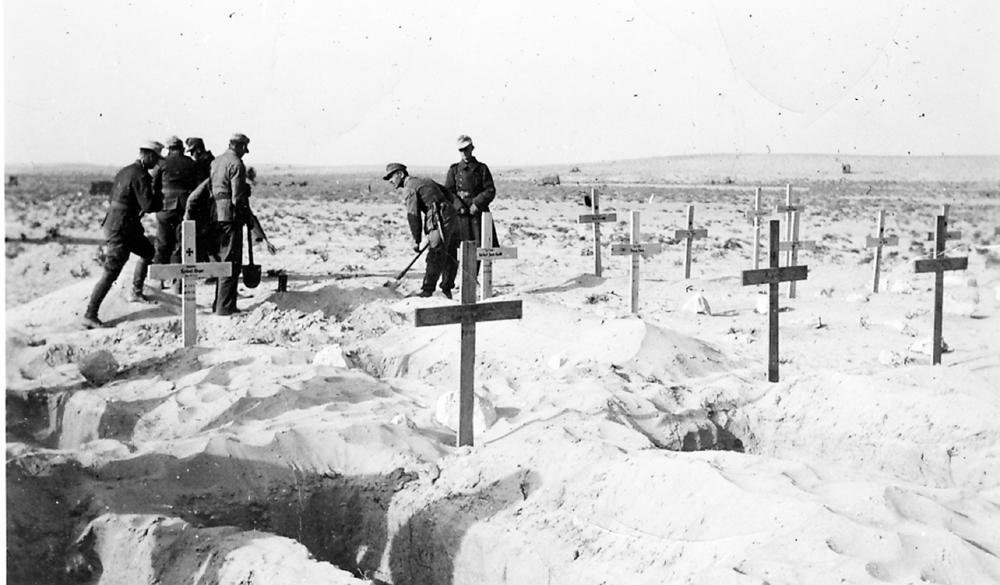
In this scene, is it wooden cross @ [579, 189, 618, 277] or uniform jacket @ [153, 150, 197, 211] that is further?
wooden cross @ [579, 189, 618, 277]

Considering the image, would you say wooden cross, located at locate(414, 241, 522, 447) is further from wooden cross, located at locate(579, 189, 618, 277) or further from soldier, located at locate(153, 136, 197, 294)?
wooden cross, located at locate(579, 189, 618, 277)

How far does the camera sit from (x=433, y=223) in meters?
11.6

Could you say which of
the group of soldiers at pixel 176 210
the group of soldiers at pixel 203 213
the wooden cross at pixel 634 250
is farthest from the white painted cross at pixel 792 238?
the group of soldiers at pixel 176 210

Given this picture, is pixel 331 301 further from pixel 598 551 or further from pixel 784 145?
pixel 784 145

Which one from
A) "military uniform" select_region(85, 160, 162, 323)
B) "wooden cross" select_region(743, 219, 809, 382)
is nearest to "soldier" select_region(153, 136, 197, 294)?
"military uniform" select_region(85, 160, 162, 323)

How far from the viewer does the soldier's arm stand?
41.7ft

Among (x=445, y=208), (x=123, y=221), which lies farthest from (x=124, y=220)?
(x=445, y=208)

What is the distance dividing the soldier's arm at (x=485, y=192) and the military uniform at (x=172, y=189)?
11.9 ft

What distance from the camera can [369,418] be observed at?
6820 mm

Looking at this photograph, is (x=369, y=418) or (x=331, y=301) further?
(x=331, y=301)

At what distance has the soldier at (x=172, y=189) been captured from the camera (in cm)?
1108

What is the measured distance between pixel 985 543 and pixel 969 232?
24.5m

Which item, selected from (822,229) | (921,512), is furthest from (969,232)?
(921,512)

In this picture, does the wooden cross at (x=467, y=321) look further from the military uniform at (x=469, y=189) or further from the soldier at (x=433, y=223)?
the military uniform at (x=469, y=189)
